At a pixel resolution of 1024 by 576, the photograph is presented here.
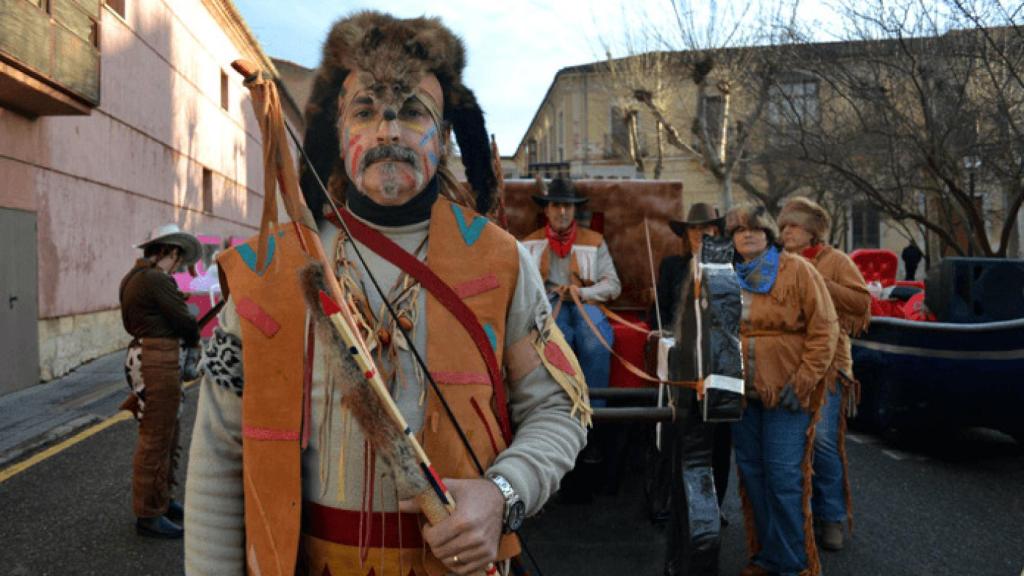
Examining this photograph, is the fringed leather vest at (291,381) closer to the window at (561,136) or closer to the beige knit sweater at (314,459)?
the beige knit sweater at (314,459)

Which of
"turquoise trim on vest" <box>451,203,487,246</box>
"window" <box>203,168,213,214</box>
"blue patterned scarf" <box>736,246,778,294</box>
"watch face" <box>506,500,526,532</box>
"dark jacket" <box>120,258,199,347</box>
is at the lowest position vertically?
"watch face" <box>506,500,526,532</box>

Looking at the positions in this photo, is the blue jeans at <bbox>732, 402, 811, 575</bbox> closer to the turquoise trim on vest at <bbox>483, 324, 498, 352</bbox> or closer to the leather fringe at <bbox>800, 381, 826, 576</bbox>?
the leather fringe at <bbox>800, 381, 826, 576</bbox>

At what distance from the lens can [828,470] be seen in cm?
448

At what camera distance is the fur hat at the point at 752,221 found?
13.2ft

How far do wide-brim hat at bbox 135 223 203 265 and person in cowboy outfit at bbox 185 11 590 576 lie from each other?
359 centimetres

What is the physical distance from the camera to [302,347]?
1.50m

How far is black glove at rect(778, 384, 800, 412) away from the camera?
3809 mm

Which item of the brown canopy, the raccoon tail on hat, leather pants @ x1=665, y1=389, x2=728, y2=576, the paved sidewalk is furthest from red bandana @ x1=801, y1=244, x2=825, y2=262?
the paved sidewalk

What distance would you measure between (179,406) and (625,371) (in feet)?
9.03

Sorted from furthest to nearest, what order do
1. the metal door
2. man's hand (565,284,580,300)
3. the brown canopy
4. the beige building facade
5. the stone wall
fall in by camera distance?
the beige building facade < the stone wall < the metal door < the brown canopy < man's hand (565,284,580,300)

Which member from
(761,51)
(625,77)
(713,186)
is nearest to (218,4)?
(761,51)

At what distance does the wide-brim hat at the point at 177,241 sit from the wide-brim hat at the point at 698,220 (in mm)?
3159

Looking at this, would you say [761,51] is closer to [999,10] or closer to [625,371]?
[999,10]

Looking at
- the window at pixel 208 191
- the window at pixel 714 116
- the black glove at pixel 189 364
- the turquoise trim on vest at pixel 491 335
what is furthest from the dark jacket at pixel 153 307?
the window at pixel 714 116
